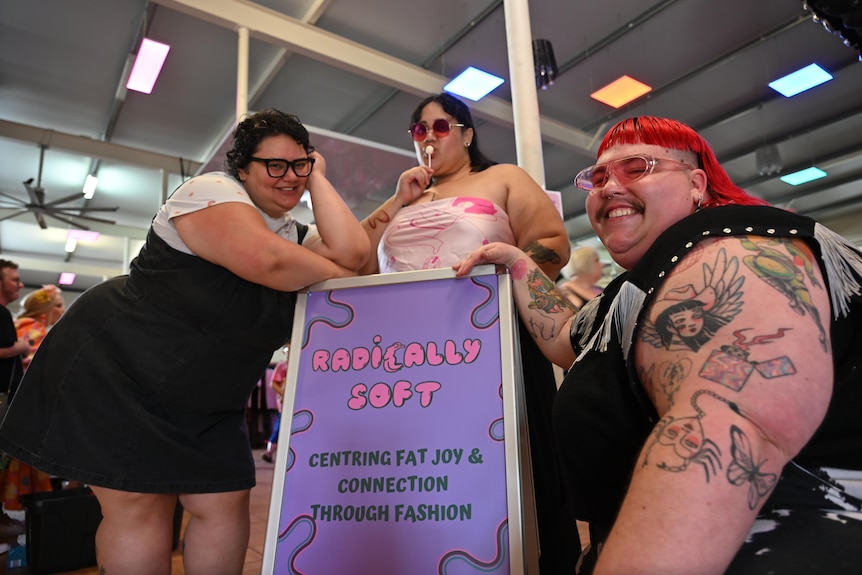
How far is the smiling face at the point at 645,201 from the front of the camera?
92cm

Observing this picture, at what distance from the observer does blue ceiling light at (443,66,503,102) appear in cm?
505

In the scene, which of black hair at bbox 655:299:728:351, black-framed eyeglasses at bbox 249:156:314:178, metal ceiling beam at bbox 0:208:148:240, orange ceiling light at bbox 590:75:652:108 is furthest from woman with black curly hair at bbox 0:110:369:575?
metal ceiling beam at bbox 0:208:148:240

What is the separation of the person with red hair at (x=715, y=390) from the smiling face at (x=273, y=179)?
843 millimetres

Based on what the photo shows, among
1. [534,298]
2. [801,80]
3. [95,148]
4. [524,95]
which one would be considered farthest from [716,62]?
[95,148]

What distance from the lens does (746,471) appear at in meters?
0.59

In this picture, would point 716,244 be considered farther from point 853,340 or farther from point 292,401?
point 292,401

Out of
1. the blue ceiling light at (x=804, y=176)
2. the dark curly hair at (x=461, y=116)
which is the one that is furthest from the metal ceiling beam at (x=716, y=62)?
the dark curly hair at (x=461, y=116)

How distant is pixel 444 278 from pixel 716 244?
2.08 ft

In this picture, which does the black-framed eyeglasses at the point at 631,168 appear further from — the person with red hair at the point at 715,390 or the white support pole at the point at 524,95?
the white support pole at the point at 524,95

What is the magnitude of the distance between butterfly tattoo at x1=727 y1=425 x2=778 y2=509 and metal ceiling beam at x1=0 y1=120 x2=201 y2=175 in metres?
8.13

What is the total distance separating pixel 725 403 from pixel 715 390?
2 cm

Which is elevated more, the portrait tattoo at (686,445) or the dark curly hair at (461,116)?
the dark curly hair at (461,116)

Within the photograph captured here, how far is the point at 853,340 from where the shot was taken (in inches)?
29.0

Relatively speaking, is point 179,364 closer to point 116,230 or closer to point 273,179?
point 273,179
